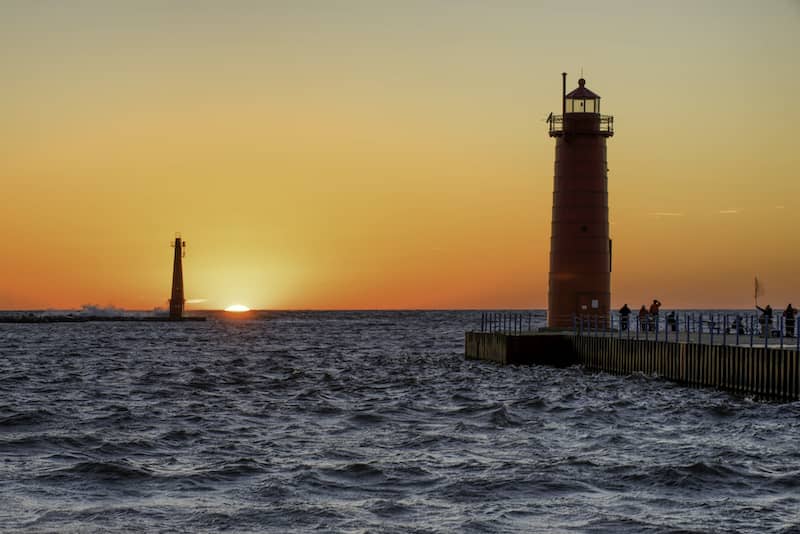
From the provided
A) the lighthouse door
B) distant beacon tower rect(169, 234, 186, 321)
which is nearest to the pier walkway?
the lighthouse door

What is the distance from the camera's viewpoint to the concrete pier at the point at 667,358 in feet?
91.4

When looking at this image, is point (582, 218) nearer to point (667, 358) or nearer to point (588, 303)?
point (588, 303)

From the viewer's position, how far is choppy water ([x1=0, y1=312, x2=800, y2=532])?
48.9 feet

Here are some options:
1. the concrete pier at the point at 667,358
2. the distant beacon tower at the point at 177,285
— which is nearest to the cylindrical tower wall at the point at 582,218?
the concrete pier at the point at 667,358

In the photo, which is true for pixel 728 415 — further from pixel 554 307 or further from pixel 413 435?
pixel 554 307

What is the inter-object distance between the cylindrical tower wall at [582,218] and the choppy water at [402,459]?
8728mm

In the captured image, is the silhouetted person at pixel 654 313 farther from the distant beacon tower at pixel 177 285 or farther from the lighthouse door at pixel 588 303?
the distant beacon tower at pixel 177 285

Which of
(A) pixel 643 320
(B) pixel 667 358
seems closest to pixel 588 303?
(A) pixel 643 320

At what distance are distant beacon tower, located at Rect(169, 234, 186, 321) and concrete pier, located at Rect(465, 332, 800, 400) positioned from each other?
74399 millimetres

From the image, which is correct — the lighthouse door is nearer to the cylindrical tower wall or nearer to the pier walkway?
the cylindrical tower wall

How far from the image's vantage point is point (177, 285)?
132m

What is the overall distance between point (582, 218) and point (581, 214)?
167 mm

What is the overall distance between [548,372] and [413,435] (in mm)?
19150

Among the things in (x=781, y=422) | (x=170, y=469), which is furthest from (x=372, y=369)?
(x=170, y=469)
